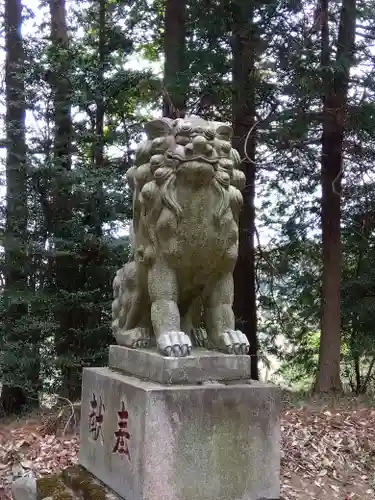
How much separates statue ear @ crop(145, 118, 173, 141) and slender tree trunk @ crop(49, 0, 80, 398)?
4064mm

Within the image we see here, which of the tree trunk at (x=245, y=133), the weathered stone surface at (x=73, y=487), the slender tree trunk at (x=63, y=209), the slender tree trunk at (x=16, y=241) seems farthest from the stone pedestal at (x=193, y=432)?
the slender tree trunk at (x=16, y=241)

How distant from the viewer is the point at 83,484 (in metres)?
3.60

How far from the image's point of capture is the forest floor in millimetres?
4291

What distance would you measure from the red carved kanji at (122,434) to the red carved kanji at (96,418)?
32 centimetres

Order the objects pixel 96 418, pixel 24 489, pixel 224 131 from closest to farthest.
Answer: pixel 224 131 < pixel 96 418 < pixel 24 489

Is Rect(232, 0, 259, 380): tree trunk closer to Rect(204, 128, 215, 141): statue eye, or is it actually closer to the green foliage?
the green foliage

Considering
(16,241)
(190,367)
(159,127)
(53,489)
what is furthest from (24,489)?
(16,241)

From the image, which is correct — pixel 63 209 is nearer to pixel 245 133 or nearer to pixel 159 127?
pixel 245 133

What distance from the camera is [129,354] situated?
3.51 meters

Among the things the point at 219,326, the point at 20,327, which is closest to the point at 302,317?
the point at 20,327

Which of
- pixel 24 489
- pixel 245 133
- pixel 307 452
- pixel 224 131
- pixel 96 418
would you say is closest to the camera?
pixel 224 131

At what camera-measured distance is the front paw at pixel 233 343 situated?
10.7 ft

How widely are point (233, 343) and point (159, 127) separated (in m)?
1.26

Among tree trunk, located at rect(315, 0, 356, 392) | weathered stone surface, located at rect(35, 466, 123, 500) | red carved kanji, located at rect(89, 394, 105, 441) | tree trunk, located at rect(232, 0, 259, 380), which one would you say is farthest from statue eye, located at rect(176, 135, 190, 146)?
tree trunk, located at rect(315, 0, 356, 392)
